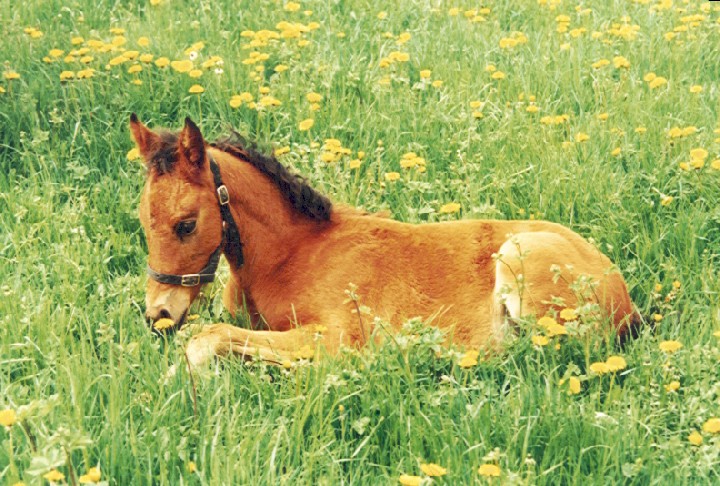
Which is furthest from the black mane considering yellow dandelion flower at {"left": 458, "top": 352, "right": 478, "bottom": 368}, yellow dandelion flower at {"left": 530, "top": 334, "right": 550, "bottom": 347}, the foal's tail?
the foal's tail

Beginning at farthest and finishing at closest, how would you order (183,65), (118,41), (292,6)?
(292,6)
(118,41)
(183,65)

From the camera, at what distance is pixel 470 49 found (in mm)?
7871

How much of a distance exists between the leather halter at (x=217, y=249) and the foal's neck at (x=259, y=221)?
70 mm

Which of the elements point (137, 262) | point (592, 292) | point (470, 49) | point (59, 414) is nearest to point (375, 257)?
point (592, 292)

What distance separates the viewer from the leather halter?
15.0 feet

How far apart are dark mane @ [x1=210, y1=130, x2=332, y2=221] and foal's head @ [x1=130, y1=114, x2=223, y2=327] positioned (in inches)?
16.7

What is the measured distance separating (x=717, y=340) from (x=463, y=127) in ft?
9.08

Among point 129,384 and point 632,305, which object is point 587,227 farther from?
point 129,384

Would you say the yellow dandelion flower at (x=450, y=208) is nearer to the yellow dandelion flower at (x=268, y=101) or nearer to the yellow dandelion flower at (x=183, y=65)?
the yellow dandelion flower at (x=268, y=101)

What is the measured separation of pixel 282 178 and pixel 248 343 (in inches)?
38.4

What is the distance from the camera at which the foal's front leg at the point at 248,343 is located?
4.52 meters

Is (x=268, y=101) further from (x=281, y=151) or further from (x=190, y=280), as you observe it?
(x=190, y=280)

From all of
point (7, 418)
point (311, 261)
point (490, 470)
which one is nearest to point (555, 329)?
point (490, 470)

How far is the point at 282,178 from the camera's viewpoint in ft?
16.8
